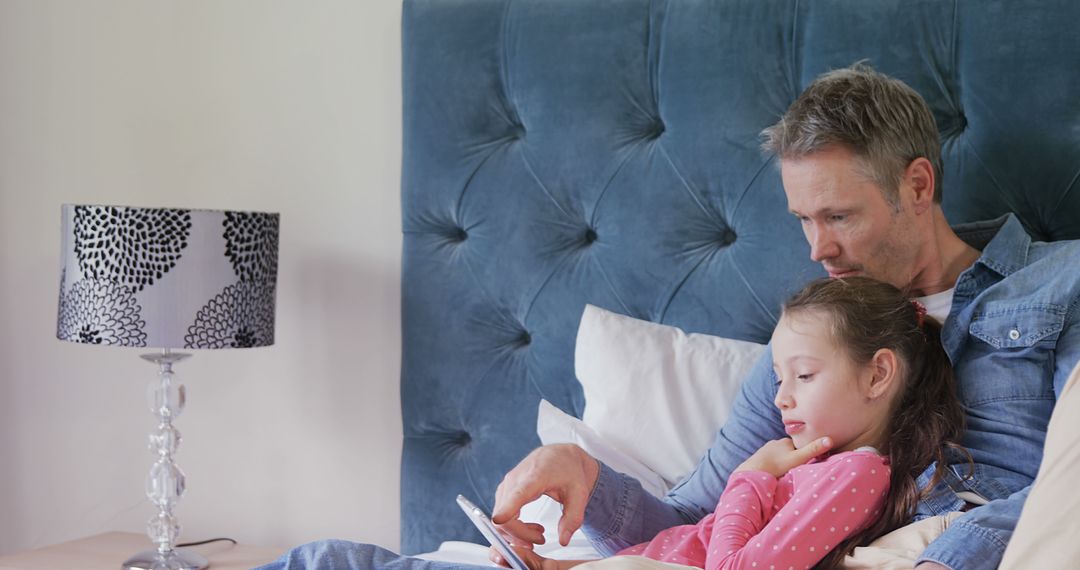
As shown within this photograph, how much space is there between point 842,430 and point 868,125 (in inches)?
16.3

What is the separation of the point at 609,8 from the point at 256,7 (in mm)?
759

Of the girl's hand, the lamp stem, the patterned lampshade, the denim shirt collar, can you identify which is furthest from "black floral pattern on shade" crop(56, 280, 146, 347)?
the denim shirt collar

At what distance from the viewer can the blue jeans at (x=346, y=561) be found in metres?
1.07

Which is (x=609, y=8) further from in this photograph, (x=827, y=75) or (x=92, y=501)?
(x=92, y=501)

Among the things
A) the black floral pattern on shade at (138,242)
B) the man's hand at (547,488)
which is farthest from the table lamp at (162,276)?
the man's hand at (547,488)

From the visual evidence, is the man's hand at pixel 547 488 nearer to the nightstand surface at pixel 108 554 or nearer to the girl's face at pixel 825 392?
the girl's face at pixel 825 392

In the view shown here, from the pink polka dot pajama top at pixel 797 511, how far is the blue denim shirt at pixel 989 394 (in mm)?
94

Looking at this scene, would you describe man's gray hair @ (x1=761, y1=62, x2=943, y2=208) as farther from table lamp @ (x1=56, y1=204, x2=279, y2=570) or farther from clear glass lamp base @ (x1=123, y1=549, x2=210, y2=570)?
clear glass lamp base @ (x1=123, y1=549, x2=210, y2=570)

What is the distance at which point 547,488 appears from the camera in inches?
51.8

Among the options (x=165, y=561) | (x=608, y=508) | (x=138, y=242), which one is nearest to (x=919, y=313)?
(x=608, y=508)

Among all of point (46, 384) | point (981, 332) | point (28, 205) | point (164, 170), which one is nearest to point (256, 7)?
point (164, 170)

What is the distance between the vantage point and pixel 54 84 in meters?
2.36

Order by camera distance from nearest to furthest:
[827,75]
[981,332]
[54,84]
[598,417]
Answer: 1. [981,332]
2. [827,75]
3. [598,417]
4. [54,84]

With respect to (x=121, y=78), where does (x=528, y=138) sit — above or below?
below
